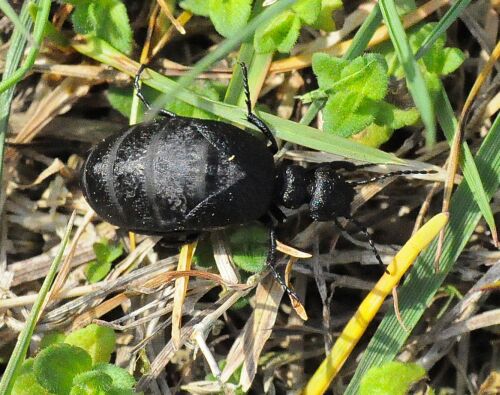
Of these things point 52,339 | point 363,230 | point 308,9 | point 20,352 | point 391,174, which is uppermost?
point 308,9

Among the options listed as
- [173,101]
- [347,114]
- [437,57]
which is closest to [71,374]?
[173,101]

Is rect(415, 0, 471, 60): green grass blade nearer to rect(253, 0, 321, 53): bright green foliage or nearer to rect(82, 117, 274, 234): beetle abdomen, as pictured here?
rect(253, 0, 321, 53): bright green foliage

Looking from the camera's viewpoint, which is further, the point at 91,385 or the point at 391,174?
the point at 391,174

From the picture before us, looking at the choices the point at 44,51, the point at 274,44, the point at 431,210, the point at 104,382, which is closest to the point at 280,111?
the point at 274,44

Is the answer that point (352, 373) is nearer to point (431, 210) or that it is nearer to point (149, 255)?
point (431, 210)

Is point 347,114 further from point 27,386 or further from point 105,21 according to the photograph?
point 27,386
